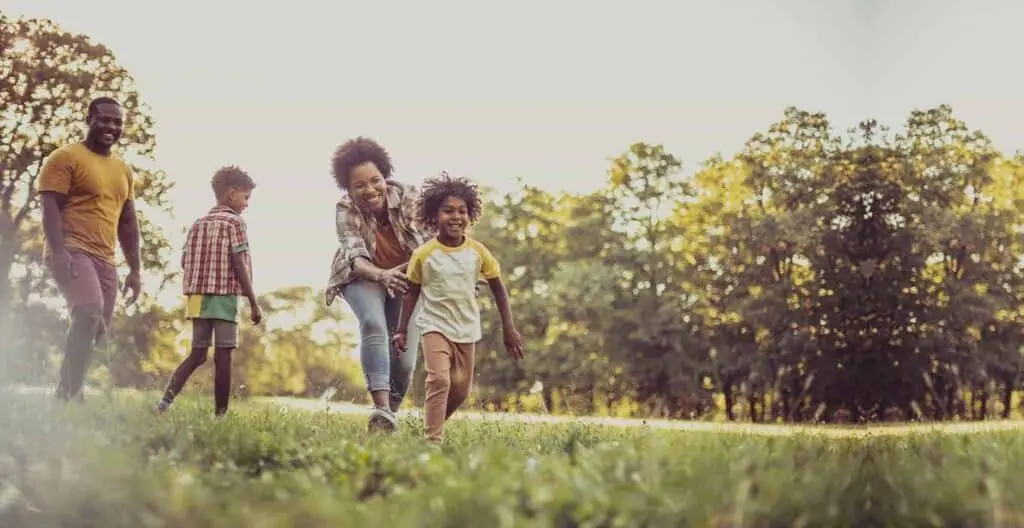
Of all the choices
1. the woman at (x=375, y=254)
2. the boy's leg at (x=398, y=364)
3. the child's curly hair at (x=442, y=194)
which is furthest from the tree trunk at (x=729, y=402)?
the child's curly hair at (x=442, y=194)

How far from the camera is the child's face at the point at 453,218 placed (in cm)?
723

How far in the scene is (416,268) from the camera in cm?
718

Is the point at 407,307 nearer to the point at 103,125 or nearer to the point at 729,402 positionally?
the point at 103,125

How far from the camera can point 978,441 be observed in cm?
590

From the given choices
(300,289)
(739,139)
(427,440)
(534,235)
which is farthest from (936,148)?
(300,289)

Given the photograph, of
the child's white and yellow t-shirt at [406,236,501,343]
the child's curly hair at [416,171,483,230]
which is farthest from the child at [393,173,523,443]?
the child's curly hair at [416,171,483,230]

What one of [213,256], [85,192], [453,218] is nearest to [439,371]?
[453,218]

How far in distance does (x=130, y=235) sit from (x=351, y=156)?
2124mm

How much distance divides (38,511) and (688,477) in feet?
7.63

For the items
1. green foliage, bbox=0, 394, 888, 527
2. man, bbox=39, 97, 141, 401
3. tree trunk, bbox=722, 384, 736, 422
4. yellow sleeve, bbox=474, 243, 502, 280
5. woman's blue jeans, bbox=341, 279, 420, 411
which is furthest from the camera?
tree trunk, bbox=722, 384, 736, 422

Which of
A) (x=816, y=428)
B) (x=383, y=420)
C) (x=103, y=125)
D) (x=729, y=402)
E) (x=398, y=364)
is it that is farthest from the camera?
(x=729, y=402)

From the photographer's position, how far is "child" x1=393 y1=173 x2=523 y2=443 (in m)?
7.03

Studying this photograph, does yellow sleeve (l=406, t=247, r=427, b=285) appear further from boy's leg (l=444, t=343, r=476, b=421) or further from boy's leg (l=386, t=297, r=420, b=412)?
boy's leg (l=386, t=297, r=420, b=412)

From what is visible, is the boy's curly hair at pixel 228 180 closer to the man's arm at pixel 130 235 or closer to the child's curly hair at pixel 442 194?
the man's arm at pixel 130 235
